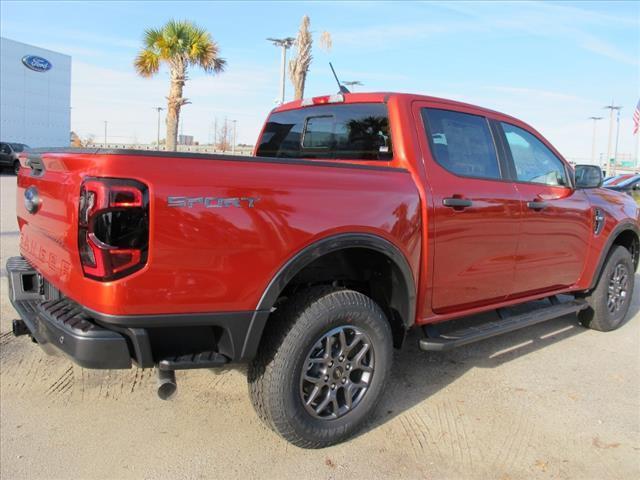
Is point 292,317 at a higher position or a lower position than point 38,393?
higher

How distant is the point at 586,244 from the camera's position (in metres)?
4.80

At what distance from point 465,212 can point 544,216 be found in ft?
3.51

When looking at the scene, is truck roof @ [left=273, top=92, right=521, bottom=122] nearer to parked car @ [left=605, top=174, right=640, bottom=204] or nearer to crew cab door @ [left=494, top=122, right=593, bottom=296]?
crew cab door @ [left=494, top=122, right=593, bottom=296]

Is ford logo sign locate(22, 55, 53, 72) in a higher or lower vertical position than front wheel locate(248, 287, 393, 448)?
higher

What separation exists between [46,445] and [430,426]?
86.5 inches

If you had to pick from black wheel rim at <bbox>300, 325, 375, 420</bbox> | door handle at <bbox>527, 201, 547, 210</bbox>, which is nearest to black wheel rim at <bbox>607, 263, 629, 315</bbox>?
door handle at <bbox>527, 201, 547, 210</bbox>

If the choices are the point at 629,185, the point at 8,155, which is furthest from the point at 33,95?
the point at 629,185

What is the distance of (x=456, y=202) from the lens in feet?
11.4

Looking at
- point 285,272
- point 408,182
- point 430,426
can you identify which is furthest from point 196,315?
point 430,426

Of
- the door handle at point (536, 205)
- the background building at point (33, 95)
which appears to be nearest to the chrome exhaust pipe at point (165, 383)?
the door handle at point (536, 205)

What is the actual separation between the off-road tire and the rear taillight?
4.45 metres

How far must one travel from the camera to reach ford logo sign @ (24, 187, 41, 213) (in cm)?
293

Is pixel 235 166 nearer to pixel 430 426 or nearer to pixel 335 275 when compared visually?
pixel 335 275

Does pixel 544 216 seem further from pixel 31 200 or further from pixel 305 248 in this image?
pixel 31 200
